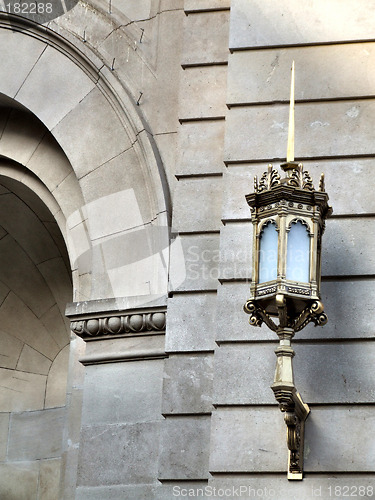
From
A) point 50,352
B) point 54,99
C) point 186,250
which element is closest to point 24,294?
point 50,352

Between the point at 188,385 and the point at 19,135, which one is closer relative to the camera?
the point at 188,385

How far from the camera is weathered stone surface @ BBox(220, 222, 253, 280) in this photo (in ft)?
36.8

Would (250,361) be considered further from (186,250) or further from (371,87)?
(371,87)

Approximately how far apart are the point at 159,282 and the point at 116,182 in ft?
4.34

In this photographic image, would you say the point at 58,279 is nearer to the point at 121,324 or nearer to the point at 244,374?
the point at 121,324

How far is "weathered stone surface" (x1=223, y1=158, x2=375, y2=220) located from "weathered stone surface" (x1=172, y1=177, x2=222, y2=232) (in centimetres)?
41

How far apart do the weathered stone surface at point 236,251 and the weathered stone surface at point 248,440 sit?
128 centimetres

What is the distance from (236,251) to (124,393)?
1928 mm

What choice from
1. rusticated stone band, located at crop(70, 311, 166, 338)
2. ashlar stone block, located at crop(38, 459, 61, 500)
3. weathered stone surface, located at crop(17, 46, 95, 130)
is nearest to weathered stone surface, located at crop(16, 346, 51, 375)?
ashlar stone block, located at crop(38, 459, 61, 500)

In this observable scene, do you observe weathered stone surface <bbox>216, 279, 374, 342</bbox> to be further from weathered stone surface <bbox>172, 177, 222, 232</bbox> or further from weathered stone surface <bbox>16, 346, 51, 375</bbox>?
weathered stone surface <bbox>16, 346, 51, 375</bbox>

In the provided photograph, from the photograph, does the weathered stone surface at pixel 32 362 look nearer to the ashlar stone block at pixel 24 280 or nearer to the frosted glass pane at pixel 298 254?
the ashlar stone block at pixel 24 280

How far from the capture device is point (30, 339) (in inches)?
621

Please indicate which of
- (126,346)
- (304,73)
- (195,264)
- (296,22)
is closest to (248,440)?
(195,264)

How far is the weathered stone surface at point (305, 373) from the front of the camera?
10.6 metres
